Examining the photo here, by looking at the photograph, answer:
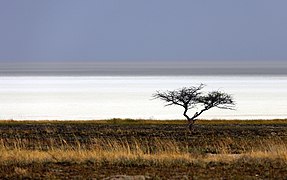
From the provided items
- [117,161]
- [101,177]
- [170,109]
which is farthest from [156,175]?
[170,109]

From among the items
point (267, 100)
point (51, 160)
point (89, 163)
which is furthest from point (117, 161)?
point (267, 100)

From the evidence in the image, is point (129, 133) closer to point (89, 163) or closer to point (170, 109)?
point (89, 163)

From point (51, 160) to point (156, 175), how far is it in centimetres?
405

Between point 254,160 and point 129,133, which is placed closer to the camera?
point 254,160

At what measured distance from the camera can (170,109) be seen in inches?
3570

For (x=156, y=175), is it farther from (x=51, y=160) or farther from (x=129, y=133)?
(x=129, y=133)

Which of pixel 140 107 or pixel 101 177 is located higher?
pixel 140 107

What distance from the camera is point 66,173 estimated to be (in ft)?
51.4

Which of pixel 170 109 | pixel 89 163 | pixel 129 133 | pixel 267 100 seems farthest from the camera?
pixel 267 100

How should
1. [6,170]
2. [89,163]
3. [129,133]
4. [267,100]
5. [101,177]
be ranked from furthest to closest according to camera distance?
[267,100]
[129,133]
[89,163]
[6,170]
[101,177]

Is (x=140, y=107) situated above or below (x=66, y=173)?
above

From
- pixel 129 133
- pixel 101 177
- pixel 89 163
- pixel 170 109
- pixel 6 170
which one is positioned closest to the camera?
pixel 101 177

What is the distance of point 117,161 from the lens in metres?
17.6

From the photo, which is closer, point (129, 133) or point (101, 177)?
point (101, 177)
